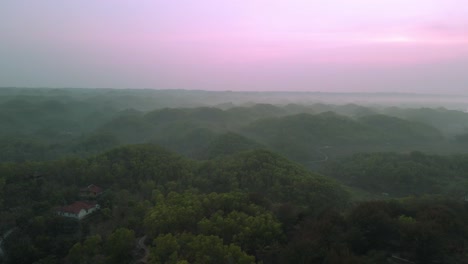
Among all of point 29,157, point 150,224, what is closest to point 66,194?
point 150,224

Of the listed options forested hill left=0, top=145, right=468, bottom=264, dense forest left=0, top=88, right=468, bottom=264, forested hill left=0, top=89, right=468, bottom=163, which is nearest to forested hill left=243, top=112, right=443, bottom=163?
forested hill left=0, top=89, right=468, bottom=163

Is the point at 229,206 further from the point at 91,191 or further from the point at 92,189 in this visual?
the point at 92,189

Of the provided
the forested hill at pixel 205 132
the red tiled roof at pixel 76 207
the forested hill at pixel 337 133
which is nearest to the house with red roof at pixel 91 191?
the red tiled roof at pixel 76 207

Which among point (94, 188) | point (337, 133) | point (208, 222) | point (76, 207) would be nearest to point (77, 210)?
point (76, 207)

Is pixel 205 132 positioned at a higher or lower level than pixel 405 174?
higher

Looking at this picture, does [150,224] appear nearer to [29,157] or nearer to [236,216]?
[236,216]

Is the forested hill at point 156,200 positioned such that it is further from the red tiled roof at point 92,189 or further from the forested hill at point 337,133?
the forested hill at point 337,133
